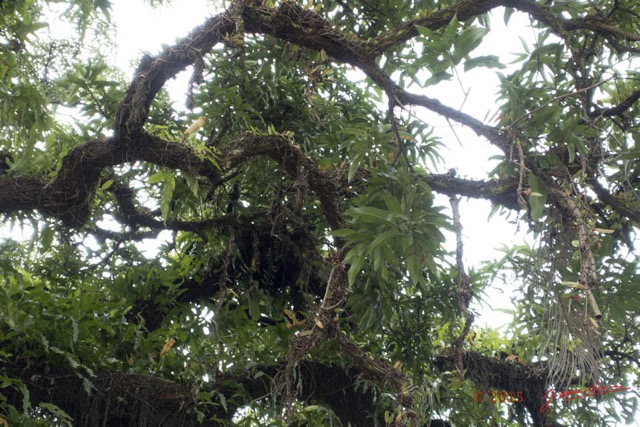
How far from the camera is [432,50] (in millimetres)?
2500

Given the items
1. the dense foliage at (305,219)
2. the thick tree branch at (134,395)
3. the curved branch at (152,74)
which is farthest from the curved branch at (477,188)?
the curved branch at (152,74)

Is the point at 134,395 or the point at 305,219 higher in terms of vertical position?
the point at 305,219

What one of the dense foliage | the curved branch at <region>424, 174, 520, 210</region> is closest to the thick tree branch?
the dense foliage

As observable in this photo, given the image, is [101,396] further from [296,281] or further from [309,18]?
[309,18]

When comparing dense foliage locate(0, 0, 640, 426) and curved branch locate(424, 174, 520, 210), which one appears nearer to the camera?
dense foliage locate(0, 0, 640, 426)

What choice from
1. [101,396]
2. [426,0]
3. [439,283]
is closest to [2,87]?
[101,396]

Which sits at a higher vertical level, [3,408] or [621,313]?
[621,313]

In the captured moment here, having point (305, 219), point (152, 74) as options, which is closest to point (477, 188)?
point (305, 219)

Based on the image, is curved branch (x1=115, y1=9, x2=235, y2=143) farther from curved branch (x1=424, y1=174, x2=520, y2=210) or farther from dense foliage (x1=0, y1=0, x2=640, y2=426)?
curved branch (x1=424, y1=174, x2=520, y2=210)

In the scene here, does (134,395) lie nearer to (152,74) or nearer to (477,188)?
(152,74)

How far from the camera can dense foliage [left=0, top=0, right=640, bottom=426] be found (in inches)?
97.8

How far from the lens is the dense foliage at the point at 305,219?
8.15 ft

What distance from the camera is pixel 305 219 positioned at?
11.8 feet

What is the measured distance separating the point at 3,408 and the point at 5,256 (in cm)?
55
